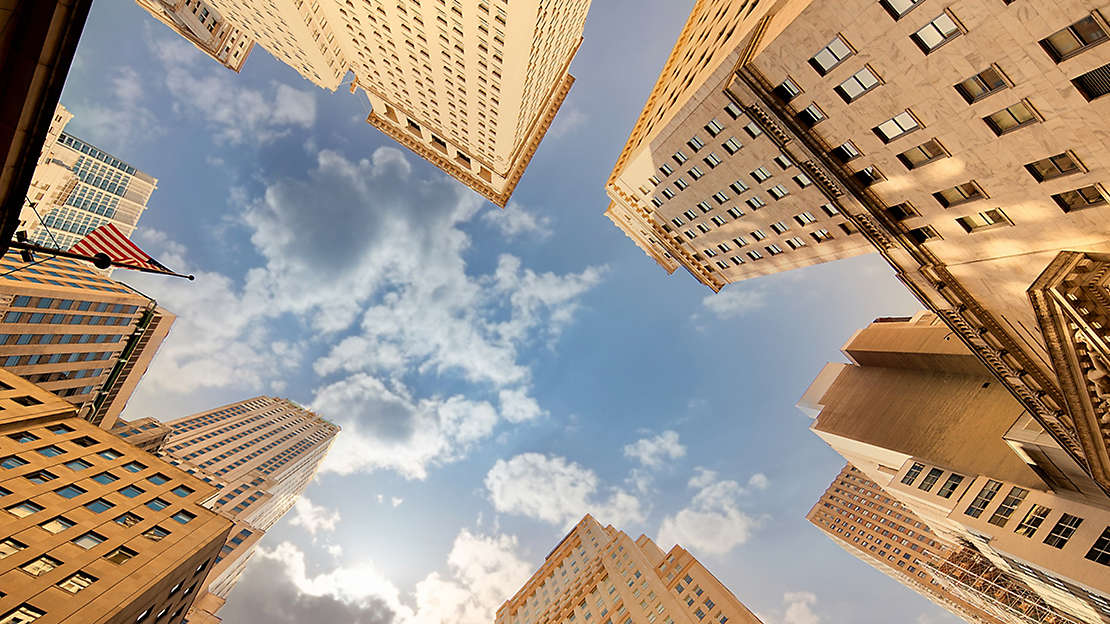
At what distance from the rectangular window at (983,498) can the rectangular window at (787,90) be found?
4795 centimetres

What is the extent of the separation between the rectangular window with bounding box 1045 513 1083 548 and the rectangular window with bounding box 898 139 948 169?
38946 mm

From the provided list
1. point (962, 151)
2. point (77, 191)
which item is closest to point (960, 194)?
point (962, 151)

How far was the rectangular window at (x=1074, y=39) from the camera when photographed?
15.0 m

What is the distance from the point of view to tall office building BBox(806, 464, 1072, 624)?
338 feet

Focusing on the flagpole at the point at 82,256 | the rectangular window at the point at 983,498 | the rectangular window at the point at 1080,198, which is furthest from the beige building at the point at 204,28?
the rectangular window at the point at 983,498

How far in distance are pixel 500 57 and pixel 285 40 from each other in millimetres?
56509

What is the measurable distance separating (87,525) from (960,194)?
5779cm

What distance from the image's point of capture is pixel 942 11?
58.7ft

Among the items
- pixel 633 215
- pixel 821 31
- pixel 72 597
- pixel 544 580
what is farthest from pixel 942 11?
pixel 544 580

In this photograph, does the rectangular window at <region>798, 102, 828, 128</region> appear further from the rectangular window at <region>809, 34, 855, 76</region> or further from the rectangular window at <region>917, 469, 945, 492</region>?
the rectangular window at <region>917, 469, 945, 492</region>

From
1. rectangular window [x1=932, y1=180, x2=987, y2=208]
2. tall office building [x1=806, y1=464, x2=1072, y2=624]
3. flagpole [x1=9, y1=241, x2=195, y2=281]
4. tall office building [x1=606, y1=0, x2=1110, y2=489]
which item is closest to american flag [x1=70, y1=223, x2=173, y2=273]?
flagpole [x1=9, y1=241, x2=195, y2=281]

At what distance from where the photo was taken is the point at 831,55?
22703 millimetres

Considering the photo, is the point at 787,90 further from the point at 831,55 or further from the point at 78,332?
the point at 78,332

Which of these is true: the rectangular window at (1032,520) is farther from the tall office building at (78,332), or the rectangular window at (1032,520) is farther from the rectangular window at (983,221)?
the tall office building at (78,332)
